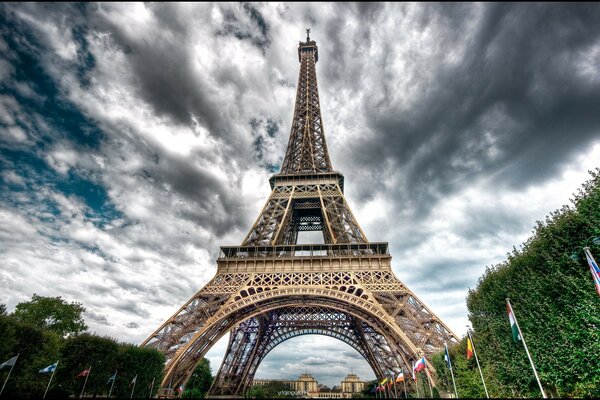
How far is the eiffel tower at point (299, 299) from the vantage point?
19.8m

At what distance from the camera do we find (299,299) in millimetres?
23812

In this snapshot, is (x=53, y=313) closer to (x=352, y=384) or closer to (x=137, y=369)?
(x=137, y=369)

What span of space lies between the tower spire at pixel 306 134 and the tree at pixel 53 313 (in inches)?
1251

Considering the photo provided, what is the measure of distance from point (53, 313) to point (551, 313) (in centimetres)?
4725

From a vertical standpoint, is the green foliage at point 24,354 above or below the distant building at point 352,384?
above

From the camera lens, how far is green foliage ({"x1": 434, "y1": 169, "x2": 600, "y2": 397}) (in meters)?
10.1

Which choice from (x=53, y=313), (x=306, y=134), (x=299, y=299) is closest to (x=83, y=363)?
(x=299, y=299)

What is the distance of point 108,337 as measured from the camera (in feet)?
69.1

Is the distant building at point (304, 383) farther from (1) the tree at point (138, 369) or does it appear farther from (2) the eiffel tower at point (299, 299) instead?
(1) the tree at point (138, 369)

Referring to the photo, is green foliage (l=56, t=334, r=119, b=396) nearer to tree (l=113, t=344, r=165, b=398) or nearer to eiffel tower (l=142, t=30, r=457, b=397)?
tree (l=113, t=344, r=165, b=398)

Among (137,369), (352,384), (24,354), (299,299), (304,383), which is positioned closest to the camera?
(24,354)

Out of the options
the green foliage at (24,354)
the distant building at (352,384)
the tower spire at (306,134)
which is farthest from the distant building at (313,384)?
the green foliage at (24,354)

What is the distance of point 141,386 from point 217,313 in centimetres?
712

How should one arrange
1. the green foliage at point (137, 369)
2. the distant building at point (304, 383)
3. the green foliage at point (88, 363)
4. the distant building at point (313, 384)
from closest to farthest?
the green foliage at point (88, 363) → the green foliage at point (137, 369) → the distant building at point (313, 384) → the distant building at point (304, 383)
